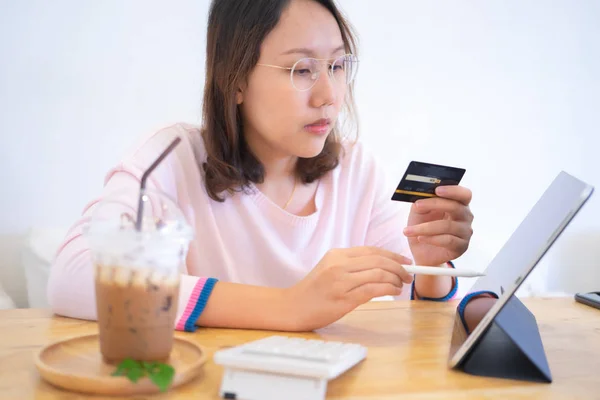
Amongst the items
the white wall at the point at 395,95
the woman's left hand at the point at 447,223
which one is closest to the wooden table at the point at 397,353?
the woman's left hand at the point at 447,223

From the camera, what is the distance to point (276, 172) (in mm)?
1563

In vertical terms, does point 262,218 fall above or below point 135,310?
below

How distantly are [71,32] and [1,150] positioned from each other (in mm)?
428

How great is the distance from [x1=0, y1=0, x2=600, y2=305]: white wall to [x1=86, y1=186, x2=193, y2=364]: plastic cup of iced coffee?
1.54 meters

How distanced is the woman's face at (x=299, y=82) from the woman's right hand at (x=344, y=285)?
42cm

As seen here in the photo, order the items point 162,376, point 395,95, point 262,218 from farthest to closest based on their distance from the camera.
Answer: point 395,95, point 262,218, point 162,376

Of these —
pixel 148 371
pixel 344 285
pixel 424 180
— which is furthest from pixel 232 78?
pixel 148 371

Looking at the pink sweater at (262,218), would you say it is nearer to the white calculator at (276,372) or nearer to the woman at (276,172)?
the woman at (276,172)

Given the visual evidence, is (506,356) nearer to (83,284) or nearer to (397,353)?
(397,353)

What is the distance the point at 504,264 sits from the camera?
1.03 meters

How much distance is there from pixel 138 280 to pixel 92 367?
118 millimetres

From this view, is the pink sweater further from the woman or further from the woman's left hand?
the woman's left hand

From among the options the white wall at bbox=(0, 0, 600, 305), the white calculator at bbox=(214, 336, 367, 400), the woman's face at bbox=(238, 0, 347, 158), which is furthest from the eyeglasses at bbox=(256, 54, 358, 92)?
the white wall at bbox=(0, 0, 600, 305)

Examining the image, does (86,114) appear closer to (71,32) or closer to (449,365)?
(71,32)
